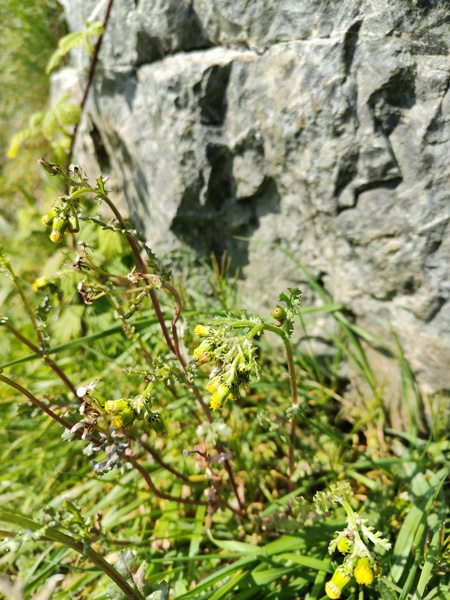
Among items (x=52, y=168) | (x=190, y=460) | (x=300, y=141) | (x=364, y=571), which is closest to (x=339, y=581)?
(x=364, y=571)

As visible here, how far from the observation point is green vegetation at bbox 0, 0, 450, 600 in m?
1.37

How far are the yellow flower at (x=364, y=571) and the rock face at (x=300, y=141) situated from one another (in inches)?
37.7

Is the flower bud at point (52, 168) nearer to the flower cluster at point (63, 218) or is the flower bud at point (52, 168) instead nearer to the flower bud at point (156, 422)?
the flower cluster at point (63, 218)

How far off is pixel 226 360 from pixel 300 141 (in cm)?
107

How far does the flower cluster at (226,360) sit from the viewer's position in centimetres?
126

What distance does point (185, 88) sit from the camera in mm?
2189

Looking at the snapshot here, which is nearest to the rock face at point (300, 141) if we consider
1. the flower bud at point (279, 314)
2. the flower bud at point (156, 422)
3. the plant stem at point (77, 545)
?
the flower bud at point (279, 314)

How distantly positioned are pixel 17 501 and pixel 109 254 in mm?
1207

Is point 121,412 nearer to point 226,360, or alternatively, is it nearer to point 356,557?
point 226,360

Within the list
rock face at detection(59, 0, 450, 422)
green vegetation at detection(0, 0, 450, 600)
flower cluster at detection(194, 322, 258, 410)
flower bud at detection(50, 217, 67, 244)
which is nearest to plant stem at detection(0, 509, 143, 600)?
green vegetation at detection(0, 0, 450, 600)

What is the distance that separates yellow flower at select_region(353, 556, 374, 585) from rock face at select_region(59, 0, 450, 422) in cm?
96

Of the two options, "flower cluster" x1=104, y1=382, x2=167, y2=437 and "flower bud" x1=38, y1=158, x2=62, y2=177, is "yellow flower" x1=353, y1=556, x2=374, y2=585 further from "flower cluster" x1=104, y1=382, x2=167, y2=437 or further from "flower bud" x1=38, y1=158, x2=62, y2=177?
"flower bud" x1=38, y1=158, x2=62, y2=177

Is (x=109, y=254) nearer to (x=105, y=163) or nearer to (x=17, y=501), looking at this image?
(x=105, y=163)

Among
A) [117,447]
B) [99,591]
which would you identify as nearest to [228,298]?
[117,447]
